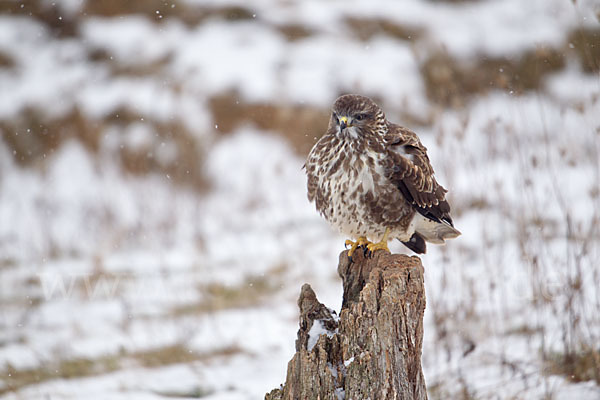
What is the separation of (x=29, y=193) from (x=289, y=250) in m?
3.85

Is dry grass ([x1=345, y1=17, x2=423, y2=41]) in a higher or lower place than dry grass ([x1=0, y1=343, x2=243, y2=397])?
higher

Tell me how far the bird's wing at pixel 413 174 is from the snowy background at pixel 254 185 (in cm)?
59

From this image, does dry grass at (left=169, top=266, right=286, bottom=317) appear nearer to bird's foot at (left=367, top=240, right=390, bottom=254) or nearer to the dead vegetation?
the dead vegetation

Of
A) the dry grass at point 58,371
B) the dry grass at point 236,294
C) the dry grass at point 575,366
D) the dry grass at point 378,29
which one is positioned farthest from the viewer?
the dry grass at point 378,29

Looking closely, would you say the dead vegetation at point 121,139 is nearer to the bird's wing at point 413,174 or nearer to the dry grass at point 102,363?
the dry grass at point 102,363

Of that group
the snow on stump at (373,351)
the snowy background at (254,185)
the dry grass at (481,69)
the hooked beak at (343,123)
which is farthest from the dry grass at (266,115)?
the snow on stump at (373,351)

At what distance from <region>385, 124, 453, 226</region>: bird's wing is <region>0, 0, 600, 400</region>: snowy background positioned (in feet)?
1.93

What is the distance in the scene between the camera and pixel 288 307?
231 inches

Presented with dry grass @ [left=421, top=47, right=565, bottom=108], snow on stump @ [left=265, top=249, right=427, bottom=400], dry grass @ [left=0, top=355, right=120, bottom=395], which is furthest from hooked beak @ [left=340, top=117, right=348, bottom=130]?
dry grass @ [left=421, top=47, right=565, bottom=108]

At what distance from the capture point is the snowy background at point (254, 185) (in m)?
4.00

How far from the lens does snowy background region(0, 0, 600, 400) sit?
13.1 feet

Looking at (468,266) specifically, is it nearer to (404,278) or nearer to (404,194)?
(404,194)

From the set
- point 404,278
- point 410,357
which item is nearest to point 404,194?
point 404,278

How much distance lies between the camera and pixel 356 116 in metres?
2.98
